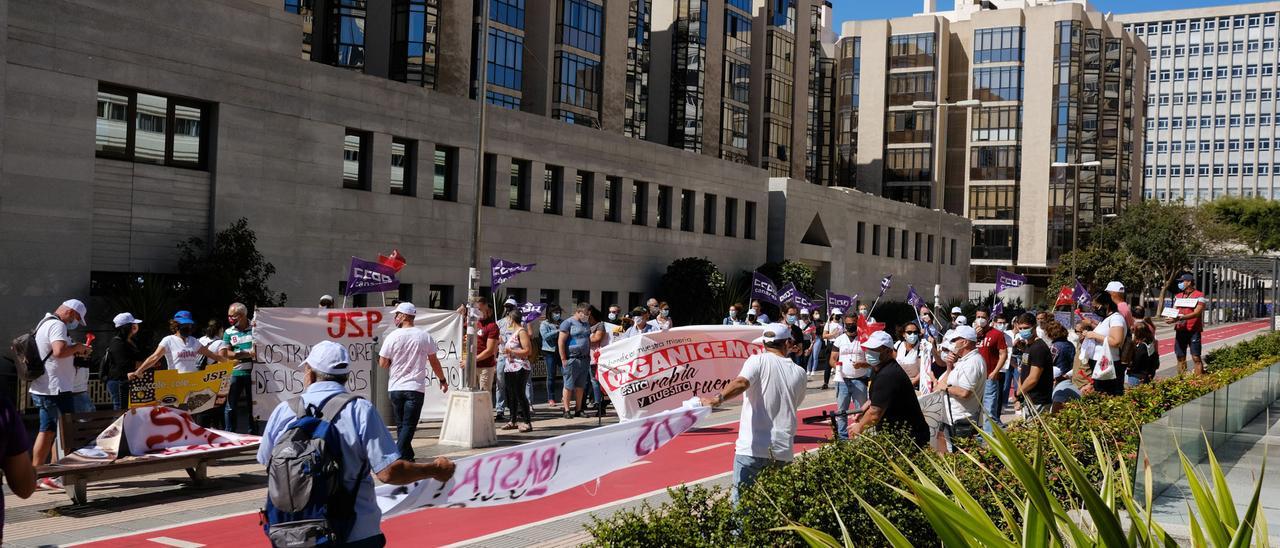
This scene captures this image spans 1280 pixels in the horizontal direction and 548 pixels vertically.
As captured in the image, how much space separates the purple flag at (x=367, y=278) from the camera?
786 inches

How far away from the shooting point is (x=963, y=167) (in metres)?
95.7

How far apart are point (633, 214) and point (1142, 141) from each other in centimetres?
8149

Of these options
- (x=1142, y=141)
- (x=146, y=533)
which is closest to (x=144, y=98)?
(x=146, y=533)

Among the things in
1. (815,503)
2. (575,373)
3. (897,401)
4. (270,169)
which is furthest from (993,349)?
(270,169)

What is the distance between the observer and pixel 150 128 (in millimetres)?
24078

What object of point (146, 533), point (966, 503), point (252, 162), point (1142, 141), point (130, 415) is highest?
point (1142, 141)

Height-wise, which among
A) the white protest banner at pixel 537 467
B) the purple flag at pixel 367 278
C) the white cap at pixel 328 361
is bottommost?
the white protest banner at pixel 537 467

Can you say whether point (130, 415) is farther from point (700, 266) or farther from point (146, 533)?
point (700, 266)

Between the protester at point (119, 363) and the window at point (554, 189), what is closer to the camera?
the protester at point (119, 363)

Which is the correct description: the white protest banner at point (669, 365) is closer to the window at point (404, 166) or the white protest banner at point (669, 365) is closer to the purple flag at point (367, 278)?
the purple flag at point (367, 278)

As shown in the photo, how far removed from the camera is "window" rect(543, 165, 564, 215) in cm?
3675

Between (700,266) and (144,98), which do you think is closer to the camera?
(144,98)

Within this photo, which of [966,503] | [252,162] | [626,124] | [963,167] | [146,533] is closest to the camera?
[966,503]

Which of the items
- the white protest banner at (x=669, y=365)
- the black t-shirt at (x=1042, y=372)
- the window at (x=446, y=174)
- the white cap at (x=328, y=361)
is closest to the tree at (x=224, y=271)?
the window at (x=446, y=174)
